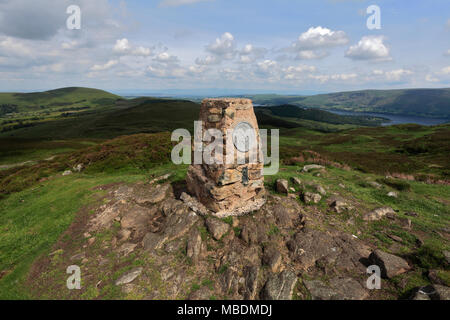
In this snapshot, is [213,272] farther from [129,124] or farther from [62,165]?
[129,124]

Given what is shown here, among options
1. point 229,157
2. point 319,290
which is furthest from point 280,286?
point 229,157

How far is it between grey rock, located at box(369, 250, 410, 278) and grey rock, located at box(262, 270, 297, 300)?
3552 mm

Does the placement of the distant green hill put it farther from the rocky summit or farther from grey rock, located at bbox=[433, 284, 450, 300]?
grey rock, located at bbox=[433, 284, 450, 300]

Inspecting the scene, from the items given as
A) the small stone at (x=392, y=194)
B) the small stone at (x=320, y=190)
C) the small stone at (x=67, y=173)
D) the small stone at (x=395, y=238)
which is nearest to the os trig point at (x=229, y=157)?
the small stone at (x=320, y=190)

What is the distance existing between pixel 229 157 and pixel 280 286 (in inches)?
241

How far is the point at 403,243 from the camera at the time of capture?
988cm

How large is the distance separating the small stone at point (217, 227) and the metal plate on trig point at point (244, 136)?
4.02m

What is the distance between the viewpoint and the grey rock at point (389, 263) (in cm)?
795

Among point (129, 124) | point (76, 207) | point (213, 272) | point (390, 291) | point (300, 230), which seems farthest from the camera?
point (129, 124)

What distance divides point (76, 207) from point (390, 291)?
17.6m

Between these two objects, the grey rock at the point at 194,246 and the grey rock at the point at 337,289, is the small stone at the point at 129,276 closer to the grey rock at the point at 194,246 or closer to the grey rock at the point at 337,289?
the grey rock at the point at 194,246

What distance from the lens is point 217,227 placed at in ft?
33.2

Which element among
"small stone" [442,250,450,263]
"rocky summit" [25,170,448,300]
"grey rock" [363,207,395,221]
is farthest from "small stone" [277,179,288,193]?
"small stone" [442,250,450,263]

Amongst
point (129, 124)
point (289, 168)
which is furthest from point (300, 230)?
point (129, 124)
